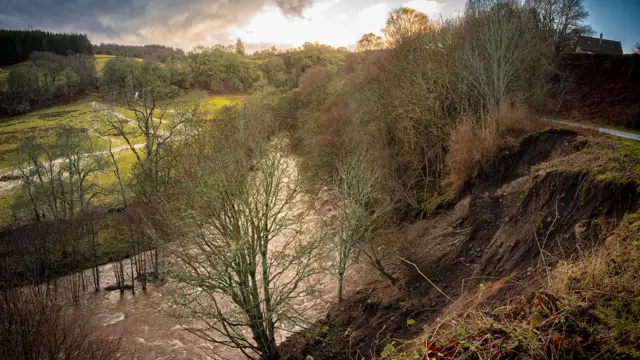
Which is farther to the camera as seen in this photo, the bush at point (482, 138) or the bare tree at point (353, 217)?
the bush at point (482, 138)

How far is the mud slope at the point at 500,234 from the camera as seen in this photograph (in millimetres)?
7637

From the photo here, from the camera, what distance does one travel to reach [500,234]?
36.6 feet

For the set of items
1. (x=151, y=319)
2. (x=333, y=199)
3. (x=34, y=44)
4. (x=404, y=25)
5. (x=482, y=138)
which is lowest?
(x=151, y=319)

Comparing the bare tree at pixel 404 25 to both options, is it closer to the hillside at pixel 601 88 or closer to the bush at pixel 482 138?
the bush at pixel 482 138

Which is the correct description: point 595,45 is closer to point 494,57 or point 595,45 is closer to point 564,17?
point 564,17

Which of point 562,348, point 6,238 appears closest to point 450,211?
point 562,348

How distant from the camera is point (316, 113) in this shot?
109ft

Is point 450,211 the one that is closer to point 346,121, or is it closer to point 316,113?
point 346,121

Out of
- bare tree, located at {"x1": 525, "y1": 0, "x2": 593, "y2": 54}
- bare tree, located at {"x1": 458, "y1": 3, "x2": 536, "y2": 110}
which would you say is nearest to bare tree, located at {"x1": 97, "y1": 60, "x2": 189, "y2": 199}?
bare tree, located at {"x1": 458, "y1": 3, "x2": 536, "y2": 110}

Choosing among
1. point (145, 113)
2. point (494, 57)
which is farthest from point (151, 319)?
point (494, 57)

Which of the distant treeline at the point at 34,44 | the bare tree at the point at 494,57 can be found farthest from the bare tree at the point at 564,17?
the distant treeline at the point at 34,44

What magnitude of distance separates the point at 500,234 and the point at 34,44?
123 metres

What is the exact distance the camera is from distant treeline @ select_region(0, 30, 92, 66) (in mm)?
86250

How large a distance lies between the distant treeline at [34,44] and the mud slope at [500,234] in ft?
368
